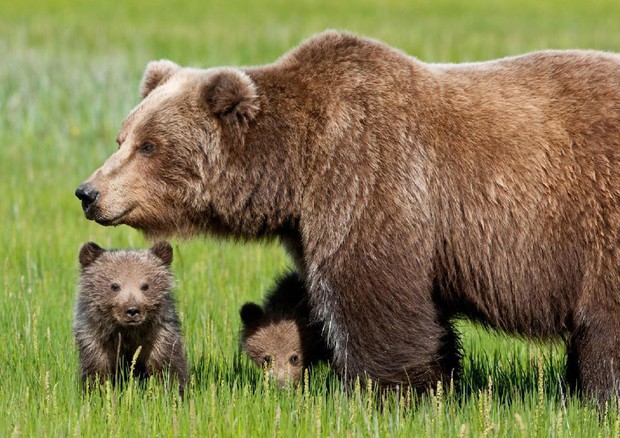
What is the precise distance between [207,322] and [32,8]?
27.5 m

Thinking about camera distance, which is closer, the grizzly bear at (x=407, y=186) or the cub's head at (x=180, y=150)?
the grizzly bear at (x=407, y=186)

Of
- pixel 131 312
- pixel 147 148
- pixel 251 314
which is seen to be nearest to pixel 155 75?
pixel 147 148

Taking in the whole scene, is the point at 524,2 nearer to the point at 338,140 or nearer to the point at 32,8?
the point at 32,8

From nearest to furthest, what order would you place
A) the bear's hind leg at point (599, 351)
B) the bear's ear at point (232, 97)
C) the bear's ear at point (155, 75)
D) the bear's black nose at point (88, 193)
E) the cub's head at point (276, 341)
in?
1. the bear's hind leg at point (599, 351)
2. the bear's black nose at point (88, 193)
3. the bear's ear at point (232, 97)
4. the bear's ear at point (155, 75)
5. the cub's head at point (276, 341)

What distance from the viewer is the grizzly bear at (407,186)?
5.79m

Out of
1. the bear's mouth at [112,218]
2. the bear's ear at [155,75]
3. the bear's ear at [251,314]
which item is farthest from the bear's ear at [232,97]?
the bear's ear at [251,314]

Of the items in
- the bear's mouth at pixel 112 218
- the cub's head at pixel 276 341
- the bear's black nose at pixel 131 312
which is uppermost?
the bear's mouth at pixel 112 218

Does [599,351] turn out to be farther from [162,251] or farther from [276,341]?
[162,251]

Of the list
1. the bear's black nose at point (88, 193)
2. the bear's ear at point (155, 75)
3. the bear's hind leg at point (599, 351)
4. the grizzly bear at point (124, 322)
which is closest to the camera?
the bear's hind leg at point (599, 351)

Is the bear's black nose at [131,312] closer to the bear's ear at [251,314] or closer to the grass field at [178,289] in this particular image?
the grass field at [178,289]

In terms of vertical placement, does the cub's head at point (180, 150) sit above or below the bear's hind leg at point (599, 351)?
above

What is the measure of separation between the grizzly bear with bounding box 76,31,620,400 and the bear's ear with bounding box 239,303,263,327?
80cm

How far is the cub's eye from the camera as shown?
6129 mm

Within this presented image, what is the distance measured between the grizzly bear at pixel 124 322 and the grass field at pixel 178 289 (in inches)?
7.4
